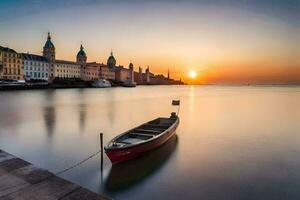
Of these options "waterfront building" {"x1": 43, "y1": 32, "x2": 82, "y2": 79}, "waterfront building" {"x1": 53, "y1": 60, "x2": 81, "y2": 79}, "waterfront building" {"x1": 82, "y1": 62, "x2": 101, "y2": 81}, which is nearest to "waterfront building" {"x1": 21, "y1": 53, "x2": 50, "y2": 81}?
"waterfront building" {"x1": 43, "y1": 32, "x2": 82, "y2": 79}

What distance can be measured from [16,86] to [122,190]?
107m

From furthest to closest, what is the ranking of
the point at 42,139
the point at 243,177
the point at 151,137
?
the point at 42,139, the point at 151,137, the point at 243,177

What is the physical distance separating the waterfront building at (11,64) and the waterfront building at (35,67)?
899cm

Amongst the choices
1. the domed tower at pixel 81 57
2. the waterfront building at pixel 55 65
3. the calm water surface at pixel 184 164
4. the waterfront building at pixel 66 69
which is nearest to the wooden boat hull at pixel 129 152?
the calm water surface at pixel 184 164

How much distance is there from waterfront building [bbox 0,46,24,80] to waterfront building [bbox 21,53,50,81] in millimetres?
8990

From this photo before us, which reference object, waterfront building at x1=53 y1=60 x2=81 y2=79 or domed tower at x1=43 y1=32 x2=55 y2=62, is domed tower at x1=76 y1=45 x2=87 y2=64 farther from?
domed tower at x1=43 y1=32 x2=55 y2=62

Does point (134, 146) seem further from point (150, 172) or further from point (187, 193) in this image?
point (187, 193)

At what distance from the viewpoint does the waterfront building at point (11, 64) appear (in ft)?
371

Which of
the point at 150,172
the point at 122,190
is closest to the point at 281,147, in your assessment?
the point at 150,172

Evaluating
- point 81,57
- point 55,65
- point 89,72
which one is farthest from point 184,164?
point 81,57

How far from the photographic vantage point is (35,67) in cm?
13912

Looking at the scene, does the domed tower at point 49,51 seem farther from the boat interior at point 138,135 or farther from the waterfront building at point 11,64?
the boat interior at point 138,135

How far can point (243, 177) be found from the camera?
Result: 40.2 ft

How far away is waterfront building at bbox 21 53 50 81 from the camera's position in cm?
13362
